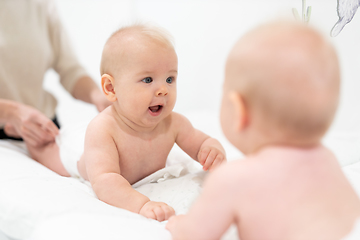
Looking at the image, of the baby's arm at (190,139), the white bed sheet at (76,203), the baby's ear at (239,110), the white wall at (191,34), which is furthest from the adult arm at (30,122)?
the baby's ear at (239,110)

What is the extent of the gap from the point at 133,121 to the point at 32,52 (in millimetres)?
740

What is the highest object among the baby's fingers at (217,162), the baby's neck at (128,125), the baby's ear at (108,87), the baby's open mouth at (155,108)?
the baby's ear at (108,87)

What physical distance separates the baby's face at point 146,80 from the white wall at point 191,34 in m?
0.83

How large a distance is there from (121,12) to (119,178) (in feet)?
6.92

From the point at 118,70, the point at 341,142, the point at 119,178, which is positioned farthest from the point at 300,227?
the point at 341,142

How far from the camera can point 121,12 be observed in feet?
8.64

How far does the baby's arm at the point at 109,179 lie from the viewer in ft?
2.32

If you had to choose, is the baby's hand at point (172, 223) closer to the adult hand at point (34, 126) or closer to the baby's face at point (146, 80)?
the baby's face at point (146, 80)

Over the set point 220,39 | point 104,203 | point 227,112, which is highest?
point 227,112

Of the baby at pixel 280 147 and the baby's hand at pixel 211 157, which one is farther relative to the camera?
the baby's hand at pixel 211 157

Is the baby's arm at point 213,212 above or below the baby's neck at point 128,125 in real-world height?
above

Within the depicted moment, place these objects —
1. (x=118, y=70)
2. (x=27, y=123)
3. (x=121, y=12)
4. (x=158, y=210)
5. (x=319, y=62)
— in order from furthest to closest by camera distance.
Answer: (x=121, y=12) → (x=27, y=123) → (x=118, y=70) → (x=158, y=210) → (x=319, y=62)

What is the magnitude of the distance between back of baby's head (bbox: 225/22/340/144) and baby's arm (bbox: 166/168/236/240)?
10 centimetres

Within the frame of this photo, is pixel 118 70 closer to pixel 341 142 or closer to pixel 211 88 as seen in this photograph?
pixel 341 142
